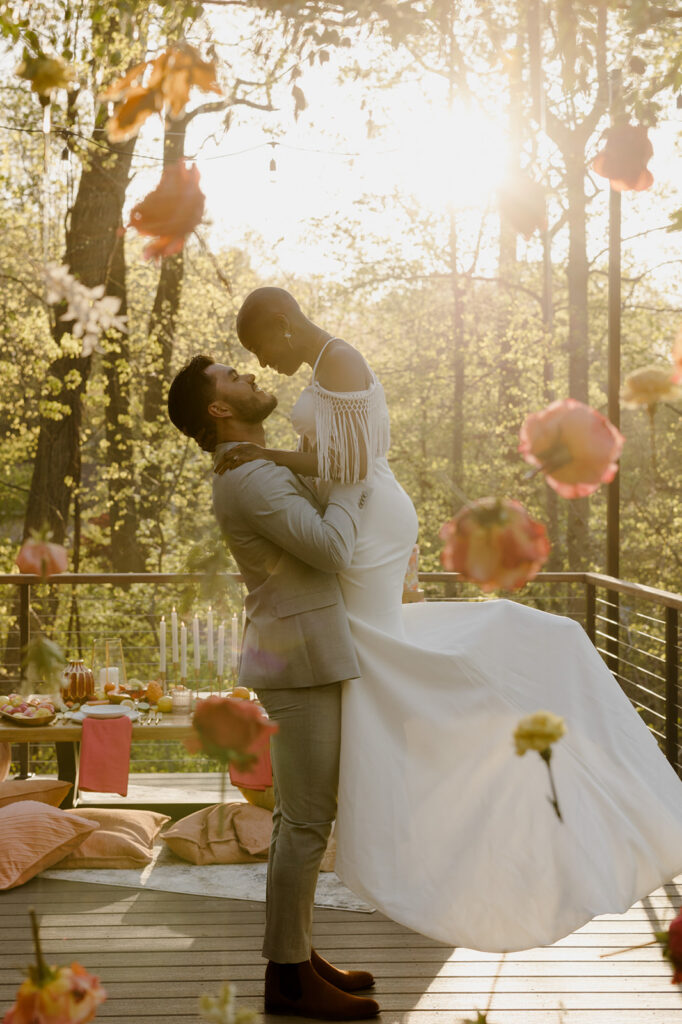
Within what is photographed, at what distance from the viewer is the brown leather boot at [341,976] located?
2.26m

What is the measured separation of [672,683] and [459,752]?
2047mm

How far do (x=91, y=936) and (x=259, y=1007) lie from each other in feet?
2.26

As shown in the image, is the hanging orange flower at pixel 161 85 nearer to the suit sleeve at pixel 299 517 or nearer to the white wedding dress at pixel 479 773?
the white wedding dress at pixel 479 773

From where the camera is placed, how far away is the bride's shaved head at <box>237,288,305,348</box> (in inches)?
66.2

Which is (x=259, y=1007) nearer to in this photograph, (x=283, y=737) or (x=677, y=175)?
(x=283, y=737)

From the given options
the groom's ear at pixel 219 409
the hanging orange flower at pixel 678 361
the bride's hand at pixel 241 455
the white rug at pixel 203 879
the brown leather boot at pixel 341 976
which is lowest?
the white rug at pixel 203 879

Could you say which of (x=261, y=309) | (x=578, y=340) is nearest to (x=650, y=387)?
(x=261, y=309)

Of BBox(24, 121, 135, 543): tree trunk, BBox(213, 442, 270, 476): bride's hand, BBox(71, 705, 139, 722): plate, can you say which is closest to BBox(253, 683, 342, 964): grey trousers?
BBox(213, 442, 270, 476): bride's hand

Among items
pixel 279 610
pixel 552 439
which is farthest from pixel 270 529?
pixel 552 439

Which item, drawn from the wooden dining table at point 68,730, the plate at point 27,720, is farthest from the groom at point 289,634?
the plate at point 27,720

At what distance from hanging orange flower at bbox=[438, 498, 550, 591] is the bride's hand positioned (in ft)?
3.54

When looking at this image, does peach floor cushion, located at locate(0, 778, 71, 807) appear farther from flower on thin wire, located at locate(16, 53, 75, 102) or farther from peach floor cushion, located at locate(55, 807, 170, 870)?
flower on thin wire, located at locate(16, 53, 75, 102)

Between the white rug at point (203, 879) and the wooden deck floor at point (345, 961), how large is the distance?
6 cm

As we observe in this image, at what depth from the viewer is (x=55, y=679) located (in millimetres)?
789
